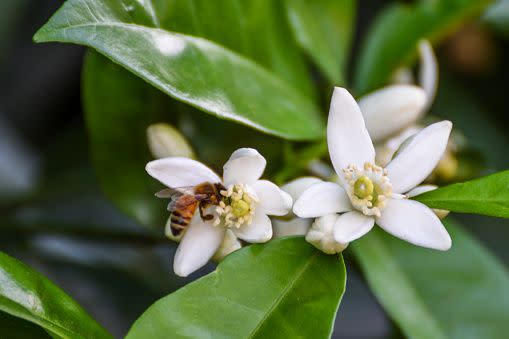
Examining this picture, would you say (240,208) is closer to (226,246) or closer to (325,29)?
(226,246)

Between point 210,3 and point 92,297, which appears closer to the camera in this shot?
point 210,3

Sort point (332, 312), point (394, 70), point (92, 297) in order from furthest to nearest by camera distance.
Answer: point (92, 297), point (394, 70), point (332, 312)

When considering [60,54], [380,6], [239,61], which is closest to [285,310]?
[239,61]

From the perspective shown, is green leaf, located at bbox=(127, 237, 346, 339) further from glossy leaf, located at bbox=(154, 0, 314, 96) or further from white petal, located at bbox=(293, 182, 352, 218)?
glossy leaf, located at bbox=(154, 0, 314, 96)

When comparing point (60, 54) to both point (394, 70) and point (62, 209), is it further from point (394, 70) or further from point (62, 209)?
point (394, 70)

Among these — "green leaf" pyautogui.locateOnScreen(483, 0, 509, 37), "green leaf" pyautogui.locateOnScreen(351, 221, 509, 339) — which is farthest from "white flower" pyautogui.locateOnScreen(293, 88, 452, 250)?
"green leaf" pyautogui.locateOnScreen(483, 0, 509, 37)

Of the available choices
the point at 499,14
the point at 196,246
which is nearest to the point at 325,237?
the point at 196,246

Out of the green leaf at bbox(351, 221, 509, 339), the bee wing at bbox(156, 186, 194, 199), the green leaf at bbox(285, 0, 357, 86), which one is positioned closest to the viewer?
the bee wing at bbox(156, 186, 194, 199)
